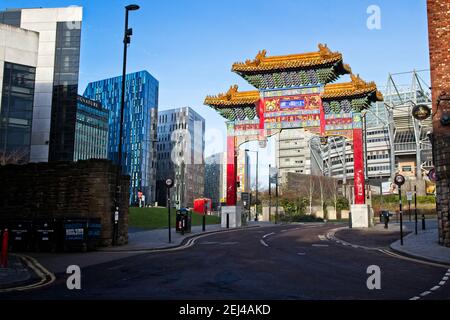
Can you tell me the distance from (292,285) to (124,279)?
4217 millimetres

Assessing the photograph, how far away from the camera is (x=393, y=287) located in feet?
31.4

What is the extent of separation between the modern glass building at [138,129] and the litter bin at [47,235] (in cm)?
12248

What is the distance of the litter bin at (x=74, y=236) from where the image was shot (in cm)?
1862

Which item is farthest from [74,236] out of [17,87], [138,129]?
[138,129]

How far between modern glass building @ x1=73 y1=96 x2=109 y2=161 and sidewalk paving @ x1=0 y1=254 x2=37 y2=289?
105 metres

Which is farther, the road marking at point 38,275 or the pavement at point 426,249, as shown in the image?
the pavement at point 426,249

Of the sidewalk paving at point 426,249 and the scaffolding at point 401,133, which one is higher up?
the scaffolding at point 401,133

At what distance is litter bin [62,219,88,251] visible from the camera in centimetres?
1862

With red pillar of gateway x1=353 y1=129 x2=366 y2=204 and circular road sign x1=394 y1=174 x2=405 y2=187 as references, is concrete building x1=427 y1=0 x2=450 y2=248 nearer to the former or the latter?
circular road sign x1=394 y1=174 x2=405 y2=187

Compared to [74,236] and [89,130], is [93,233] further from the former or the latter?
[89,130]

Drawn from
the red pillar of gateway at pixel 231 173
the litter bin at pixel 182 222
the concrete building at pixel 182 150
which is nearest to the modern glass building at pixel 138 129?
the concrete building at pixel 182 150

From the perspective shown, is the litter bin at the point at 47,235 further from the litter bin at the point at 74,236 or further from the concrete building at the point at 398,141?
the concrete building at the point at 398,141

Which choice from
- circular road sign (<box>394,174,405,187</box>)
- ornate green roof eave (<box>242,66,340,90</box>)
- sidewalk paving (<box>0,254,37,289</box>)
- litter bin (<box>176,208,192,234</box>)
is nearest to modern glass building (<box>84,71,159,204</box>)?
ornate green roof eave (<box>242,66,340,90</box>)
